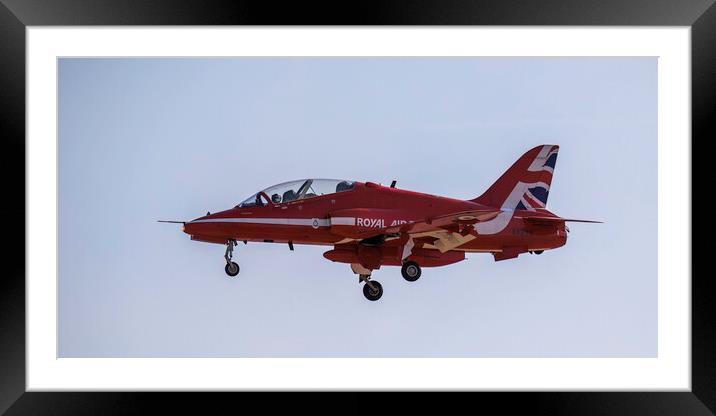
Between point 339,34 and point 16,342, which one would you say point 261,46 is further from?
point 16,342

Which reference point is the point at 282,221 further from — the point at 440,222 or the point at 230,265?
the point at 440,222

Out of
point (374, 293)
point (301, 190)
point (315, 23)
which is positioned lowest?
point (374, 293)

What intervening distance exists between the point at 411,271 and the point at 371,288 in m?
1.11

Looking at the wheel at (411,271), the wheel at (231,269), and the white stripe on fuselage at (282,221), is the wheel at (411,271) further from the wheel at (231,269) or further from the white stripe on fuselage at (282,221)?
the wheel at (231,269)

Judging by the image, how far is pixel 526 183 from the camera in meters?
26.0

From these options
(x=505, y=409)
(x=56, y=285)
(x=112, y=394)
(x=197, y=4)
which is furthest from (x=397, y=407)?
(x=197, y=4)

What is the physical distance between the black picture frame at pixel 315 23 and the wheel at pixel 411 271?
8.23 meters

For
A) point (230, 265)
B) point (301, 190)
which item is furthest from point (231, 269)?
point (301, 190)

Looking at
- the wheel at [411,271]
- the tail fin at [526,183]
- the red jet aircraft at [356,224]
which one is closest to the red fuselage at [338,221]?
the red jet aircraft at [356,224]

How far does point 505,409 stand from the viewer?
14.4 m

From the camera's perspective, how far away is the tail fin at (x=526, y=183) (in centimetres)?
2566

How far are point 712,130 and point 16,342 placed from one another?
9.42m

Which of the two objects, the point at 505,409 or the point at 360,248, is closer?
the point at 505,409

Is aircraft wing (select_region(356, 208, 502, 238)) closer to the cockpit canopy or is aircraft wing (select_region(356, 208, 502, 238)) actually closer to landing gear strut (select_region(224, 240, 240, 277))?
the cockpit canopy
